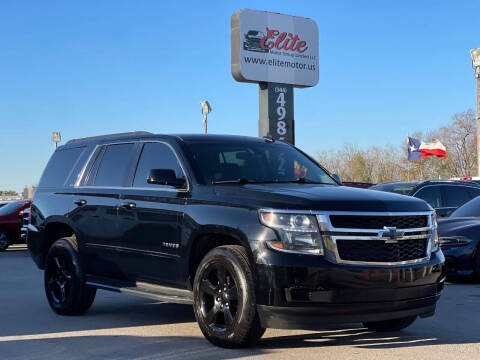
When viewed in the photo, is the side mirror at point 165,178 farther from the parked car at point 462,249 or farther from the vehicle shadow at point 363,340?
the parked car at point 462,249

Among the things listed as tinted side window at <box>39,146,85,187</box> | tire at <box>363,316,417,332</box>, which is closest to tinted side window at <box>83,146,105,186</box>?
tinted side window at <box>39,146,85,187</box>

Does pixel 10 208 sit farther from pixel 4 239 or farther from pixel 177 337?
pixel 177 337

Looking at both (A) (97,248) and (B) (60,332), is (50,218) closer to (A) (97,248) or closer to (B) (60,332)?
(A) (97,248)

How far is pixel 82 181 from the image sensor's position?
8609 millimetres

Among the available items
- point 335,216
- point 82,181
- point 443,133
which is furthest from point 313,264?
point 443,133

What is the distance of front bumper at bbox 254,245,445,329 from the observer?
577 centimetres

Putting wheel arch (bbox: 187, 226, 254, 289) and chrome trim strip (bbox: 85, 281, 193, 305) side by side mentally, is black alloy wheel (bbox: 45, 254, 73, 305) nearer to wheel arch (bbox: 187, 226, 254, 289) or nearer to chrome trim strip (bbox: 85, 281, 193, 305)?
chrome trim strip (bbox: 85, 281, 193, 305)

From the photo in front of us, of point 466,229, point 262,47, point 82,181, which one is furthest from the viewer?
point 262,47

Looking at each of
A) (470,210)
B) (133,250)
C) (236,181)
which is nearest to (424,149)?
(470,210)

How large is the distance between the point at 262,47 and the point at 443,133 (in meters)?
48.3

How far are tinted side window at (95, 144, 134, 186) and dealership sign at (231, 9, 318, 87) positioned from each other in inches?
678

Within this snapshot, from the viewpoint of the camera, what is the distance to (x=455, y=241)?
11.3 m

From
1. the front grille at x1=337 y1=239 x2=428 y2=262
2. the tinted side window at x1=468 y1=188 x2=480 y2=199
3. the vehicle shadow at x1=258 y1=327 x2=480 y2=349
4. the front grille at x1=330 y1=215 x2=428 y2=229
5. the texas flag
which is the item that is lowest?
the vehicle shadow at x1=258 y1=327 x2=480 y2=349

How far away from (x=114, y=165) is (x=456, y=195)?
9.41 m
